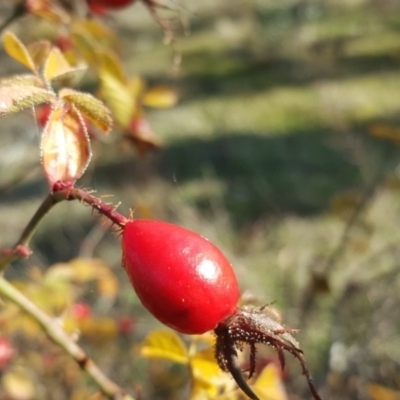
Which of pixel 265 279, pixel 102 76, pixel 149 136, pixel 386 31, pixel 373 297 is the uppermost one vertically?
pixel 102 76

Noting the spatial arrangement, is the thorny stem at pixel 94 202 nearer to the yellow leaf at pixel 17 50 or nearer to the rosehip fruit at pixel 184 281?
the rosehip fruit at pixel 184 281

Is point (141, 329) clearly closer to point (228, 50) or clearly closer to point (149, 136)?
point (149, 136)

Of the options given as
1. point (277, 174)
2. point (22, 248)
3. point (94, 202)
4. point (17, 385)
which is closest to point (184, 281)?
point (94, 202)

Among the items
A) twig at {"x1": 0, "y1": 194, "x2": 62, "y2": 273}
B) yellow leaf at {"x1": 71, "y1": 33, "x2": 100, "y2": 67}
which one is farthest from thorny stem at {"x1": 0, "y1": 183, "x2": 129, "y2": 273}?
yellow leaf at {"x1": 71, "y1": 33, "x2": 100, "y2": 67}

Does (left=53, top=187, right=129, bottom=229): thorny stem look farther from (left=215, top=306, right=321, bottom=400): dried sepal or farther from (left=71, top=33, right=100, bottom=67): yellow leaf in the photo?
(left=71, top=33, right=100, bottom=67): yellow leaf

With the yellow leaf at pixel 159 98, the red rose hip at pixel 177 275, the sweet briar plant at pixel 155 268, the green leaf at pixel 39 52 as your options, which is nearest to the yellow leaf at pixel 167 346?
the sweet briar plant at pixel 155 268

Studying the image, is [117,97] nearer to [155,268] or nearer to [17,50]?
[17,50]

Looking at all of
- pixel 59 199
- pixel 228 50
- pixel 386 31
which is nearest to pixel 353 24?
pixel 386 31
